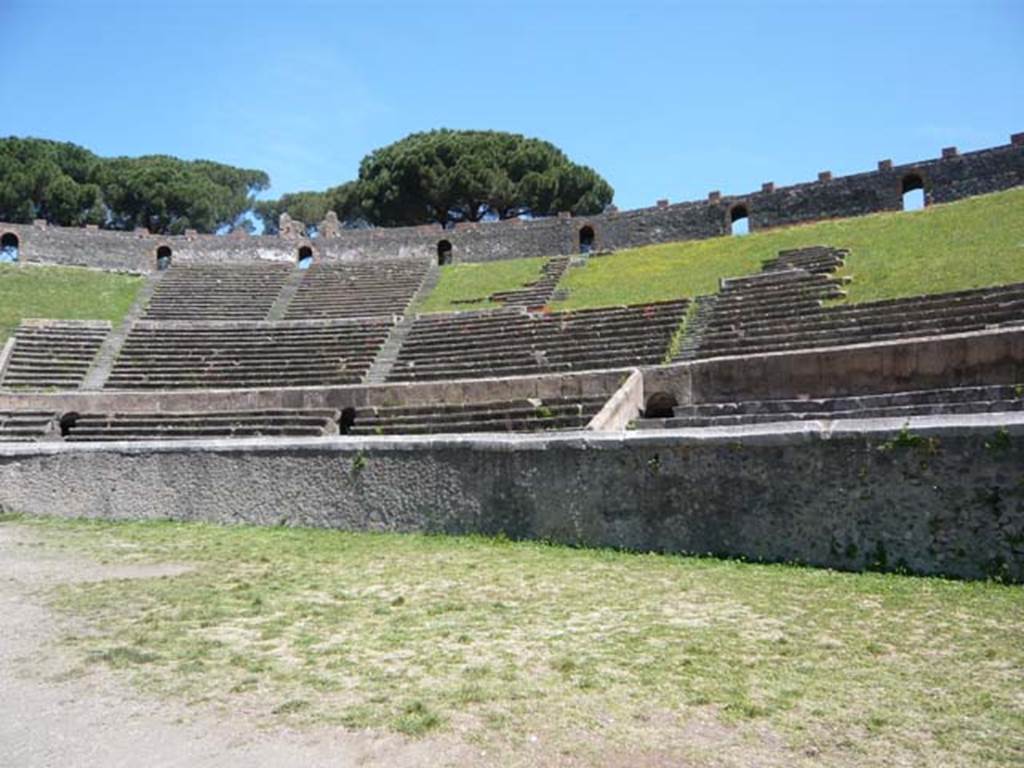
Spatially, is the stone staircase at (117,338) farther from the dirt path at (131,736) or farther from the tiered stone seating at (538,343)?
the dirt path at (131,736)

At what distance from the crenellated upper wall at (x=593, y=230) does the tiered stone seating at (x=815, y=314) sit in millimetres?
8976

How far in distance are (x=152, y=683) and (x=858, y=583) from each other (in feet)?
17.0

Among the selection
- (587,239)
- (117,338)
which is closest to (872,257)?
(587,239)

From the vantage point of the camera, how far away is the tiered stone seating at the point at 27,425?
1883 cm

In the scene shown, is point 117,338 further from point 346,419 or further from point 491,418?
point 491,418

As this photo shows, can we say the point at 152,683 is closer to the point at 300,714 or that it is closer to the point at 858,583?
the point at 300,714

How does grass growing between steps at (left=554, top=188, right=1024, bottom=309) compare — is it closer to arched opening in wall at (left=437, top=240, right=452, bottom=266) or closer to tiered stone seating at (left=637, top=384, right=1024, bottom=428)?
arched opening in wall at (left=437, top=240, right=452, bottom=266)

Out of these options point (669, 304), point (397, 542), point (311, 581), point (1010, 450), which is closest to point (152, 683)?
point (311, 581)

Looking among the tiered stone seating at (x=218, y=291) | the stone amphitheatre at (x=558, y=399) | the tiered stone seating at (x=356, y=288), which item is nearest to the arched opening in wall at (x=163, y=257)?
the stone amphitheatre at (x=558, y=399)

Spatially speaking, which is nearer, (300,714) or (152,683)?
(300,714)

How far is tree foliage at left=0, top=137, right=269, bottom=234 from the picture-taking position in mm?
48581

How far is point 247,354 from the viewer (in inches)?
989

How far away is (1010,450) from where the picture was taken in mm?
6402

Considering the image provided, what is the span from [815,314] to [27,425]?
18465 mm
